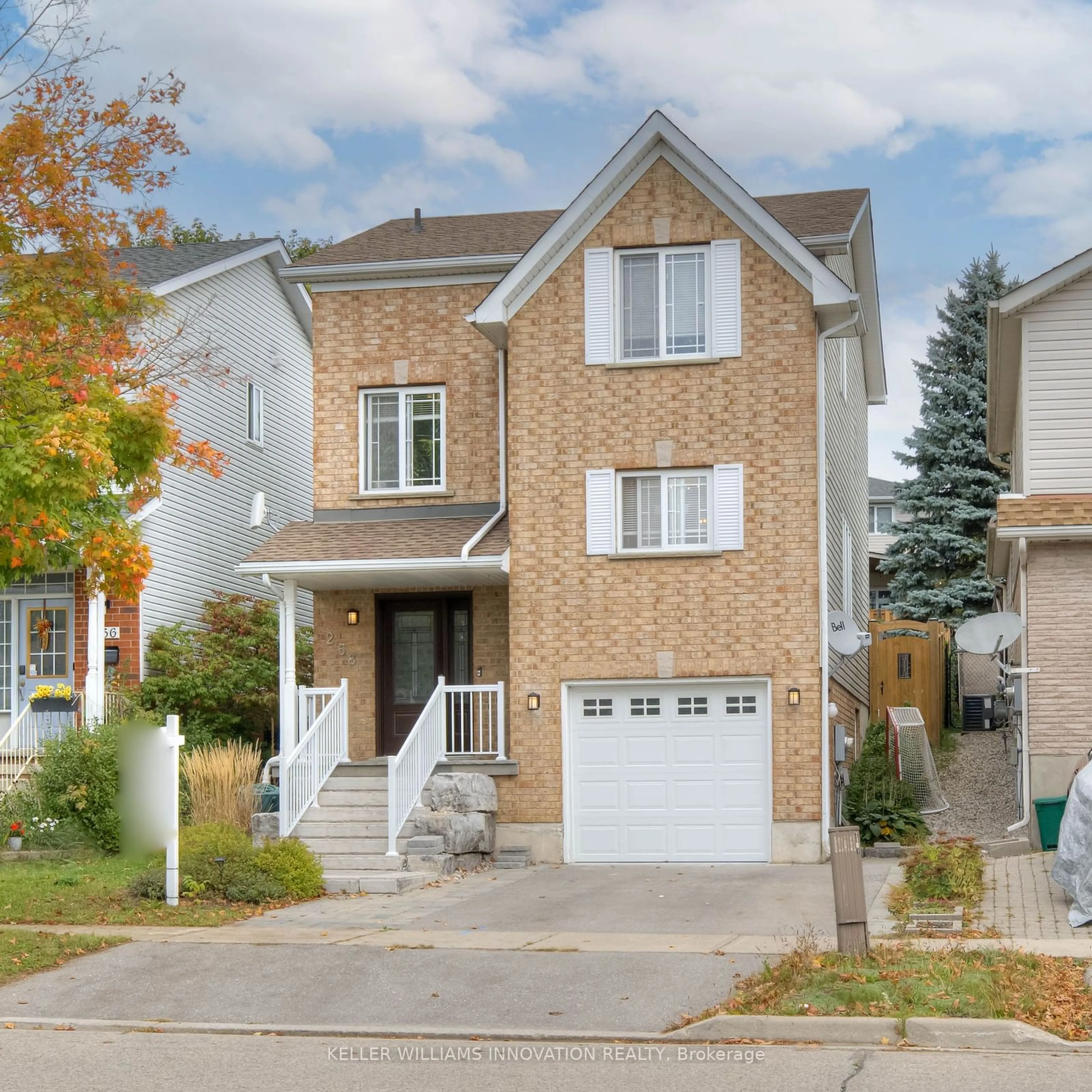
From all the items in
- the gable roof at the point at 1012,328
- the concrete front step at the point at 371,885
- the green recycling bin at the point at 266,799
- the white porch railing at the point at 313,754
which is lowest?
the concrete front step at the point at 371,885

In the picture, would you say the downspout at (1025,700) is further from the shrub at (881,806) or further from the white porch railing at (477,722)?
the white porch railing at (477,722)

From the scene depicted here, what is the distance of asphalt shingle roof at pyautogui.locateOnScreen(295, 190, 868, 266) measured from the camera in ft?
65.9

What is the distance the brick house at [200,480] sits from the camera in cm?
2130

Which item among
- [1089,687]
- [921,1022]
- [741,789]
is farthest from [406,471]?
[921,1022]

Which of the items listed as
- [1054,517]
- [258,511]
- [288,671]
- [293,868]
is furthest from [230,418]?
[1054,517]

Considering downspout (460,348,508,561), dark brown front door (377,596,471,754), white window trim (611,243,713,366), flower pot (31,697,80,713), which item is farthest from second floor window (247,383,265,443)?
white window trim (611,243,713,366)

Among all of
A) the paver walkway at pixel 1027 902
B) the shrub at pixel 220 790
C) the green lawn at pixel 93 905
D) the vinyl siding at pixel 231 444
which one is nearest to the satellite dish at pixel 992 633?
the paver walkway at pixel 1027 902

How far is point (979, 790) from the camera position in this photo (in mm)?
22953

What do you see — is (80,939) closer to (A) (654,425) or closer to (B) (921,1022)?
(B) (921,1022)

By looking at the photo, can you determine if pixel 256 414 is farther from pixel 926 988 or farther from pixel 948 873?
pixel 926 988

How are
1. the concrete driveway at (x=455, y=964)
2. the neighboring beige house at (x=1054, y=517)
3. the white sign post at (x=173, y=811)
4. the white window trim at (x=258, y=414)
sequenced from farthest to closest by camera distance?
1. the white window trim at (x=258, y=414)
2. the neighboring beige house at (x=1054, y=517)
3. the white sign post at (x=173, y=811)
4. the concrete driveway at (x=455, y=964)

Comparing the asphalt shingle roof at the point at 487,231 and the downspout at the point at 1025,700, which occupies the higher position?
the asphalt shingle roof at the point at 487,231

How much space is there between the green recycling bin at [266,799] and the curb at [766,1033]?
29.0 ft

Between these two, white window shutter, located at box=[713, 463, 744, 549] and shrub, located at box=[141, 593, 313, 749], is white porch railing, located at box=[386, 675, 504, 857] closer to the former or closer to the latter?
shrub, located at box=[141, 593, 313, 749]
